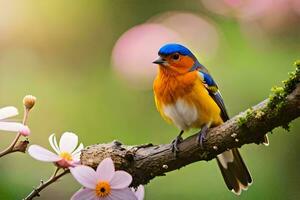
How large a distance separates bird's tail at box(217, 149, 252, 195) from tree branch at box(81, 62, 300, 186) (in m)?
0.31

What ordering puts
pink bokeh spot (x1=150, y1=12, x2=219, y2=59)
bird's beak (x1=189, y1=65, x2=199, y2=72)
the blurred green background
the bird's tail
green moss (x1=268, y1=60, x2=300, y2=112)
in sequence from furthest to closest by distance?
pink bokeh spot (x1=150, y1=12, x2=219, y2=59)
the blurred green background
bird's beak (x1=189, y1=65, x2=199, y2=72)
the bird's tail
green moss (x1=268, y1=60, x2=300, y2=112)

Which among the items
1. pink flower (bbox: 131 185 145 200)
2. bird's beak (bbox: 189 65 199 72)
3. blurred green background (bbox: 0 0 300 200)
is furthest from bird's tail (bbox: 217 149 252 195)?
blurred green background (bbox: 0 0 300 200)

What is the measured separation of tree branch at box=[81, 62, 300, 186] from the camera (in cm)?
67

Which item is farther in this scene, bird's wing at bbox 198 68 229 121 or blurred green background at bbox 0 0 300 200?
blurred green background at bbox 0 0 300 200

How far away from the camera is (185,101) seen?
44.2 inches

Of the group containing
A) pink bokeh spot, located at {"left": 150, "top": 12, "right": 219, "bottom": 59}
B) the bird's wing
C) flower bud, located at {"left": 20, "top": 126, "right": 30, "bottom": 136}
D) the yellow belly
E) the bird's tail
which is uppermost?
pink bokeh spot, located at {"left": 150, "top": 12, "right": 219, "bottom": 59}

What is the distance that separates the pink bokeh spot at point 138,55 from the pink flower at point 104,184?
51.1 inches

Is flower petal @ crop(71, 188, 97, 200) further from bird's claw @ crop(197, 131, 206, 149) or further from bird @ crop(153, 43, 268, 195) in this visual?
bird @ crop(153, 43, 268, 195)

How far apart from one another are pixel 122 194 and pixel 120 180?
0.05ft

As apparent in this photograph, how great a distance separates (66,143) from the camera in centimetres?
63

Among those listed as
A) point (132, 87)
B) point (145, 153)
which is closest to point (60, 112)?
point (132, 87)

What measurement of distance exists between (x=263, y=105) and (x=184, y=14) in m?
1.51

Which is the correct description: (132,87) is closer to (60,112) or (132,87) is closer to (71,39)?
(60,112)

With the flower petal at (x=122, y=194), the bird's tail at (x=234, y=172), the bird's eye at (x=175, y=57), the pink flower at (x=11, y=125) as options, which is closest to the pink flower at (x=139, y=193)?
the flower petal at (x=122, y=194)
